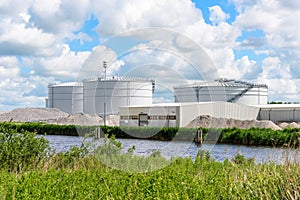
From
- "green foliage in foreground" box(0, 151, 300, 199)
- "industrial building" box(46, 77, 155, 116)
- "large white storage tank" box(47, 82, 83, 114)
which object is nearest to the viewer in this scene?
"green foliage in foreground" box(0, 151, 300, 199)

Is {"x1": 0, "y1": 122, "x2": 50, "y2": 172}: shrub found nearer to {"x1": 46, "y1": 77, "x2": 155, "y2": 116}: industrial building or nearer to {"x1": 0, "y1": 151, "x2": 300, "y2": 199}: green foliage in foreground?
{"x1": 0, "y1": 151, "x2": 300, "y2": 199}: green foliage in foreground

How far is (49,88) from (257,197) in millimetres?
78817

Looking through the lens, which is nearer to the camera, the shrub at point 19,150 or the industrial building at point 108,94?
the shrub at point 19,150

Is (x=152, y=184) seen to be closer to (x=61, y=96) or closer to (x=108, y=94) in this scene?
(x=108, y=94)

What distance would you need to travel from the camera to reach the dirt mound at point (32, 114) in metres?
→ 78.5

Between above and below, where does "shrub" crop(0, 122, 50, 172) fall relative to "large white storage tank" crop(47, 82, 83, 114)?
below

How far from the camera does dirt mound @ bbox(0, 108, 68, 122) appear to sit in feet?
258

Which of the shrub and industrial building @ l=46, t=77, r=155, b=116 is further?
industrial building @ l=46, t=77, r=155, b=116

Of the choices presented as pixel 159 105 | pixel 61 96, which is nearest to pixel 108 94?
pixel 159 105

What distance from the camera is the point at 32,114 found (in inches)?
3305

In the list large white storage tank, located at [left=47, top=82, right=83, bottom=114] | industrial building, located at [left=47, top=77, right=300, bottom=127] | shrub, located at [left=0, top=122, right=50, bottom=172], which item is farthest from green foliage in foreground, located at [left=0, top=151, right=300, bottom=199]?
large white storage tank, located at [left=47, top=82, right=83, bottom=114]

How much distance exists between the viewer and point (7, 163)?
1163 cm

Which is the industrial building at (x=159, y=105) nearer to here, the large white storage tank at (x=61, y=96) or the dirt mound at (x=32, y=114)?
the large white storage tank at (x=61, y=96)

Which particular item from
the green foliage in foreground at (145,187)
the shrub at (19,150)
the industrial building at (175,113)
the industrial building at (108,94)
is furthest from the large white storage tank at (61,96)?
the green foliage in foreground at (145,187)
